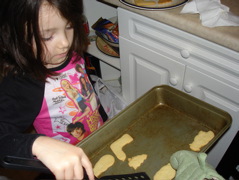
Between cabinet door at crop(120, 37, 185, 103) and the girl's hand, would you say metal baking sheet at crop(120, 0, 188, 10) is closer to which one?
cabinet door at crop(120, 37, 185, 103)

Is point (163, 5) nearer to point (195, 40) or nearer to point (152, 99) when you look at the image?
point (195, 40)

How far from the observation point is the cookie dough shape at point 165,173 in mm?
687

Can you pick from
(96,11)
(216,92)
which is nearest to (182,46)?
(216,92)

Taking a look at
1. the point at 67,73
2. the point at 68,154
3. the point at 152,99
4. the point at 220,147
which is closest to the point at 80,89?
the point at 67,73

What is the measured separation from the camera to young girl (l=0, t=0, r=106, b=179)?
0.45 m

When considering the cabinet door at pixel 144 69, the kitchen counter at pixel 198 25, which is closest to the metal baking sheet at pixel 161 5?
the kitchen counter at pixel 198 25

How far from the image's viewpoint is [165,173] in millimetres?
698

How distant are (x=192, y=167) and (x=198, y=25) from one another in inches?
15.3

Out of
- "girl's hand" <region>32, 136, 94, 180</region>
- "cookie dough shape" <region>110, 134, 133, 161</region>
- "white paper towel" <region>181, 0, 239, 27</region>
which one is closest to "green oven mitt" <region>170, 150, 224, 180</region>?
"cookie dough shape" <region>110, 134, 133, 161</region>

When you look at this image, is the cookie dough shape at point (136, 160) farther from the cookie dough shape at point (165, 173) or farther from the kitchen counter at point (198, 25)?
the kitchen counter at point (198, 25)

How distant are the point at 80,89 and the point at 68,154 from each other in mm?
358

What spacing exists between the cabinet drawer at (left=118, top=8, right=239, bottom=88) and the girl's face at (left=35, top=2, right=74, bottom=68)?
0.30 metres

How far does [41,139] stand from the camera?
1.51 ft

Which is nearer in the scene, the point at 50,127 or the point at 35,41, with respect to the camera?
the point at 35,41
